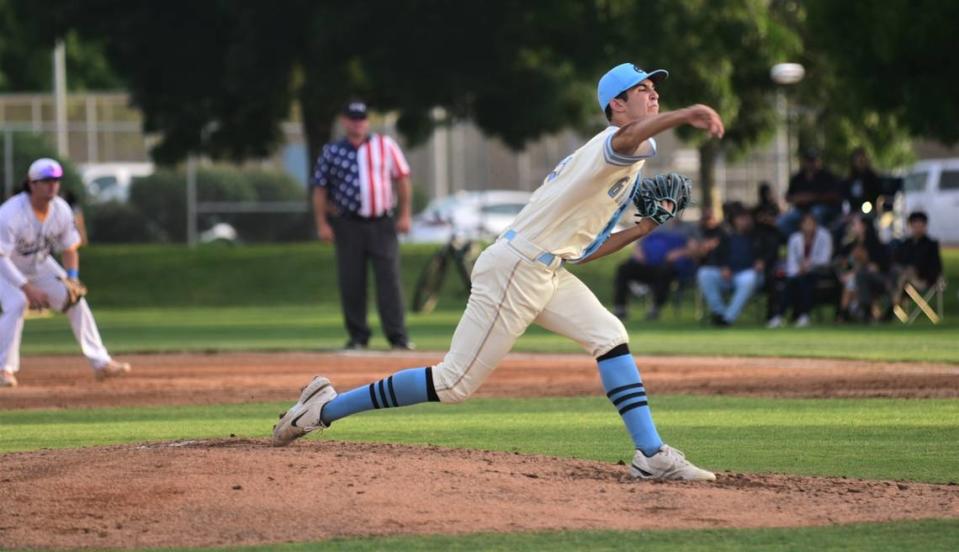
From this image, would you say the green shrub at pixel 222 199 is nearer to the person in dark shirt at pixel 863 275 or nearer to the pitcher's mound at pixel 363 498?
the person in dark shirt at pixel 863 275

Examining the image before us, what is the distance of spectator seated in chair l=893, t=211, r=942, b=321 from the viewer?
74.0 ft

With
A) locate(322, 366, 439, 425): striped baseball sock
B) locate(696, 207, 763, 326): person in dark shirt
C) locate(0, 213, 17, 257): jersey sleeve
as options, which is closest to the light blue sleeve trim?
locate(322, 366, 439, 425): striped baseball sock

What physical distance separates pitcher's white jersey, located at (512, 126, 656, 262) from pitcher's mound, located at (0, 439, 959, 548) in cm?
113

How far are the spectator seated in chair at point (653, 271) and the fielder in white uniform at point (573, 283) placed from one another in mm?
16936

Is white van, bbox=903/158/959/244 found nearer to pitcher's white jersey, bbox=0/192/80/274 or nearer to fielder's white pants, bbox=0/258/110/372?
fielder's white pants, bbox=0/258/110/372

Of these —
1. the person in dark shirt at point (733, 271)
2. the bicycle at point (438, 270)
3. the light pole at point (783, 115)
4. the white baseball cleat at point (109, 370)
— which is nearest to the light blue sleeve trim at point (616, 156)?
the white baseball cleat at point (109, 370)

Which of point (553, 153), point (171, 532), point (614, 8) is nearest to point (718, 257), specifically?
point (614, 8)

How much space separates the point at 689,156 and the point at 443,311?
832 inches

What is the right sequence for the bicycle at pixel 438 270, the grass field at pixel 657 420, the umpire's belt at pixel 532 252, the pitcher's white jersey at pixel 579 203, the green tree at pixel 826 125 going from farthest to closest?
the green tree at pixel 826 125 → the bicycle at pixel 438 270 → the umpire's belt at pixel 532 252 → the pitcher's white jersey at pixel 579 203 → the grass field at pixel 657 420

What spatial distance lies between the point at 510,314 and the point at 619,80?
1.22 m

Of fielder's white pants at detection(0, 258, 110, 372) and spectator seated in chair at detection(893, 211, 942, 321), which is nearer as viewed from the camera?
fielder's white pants at detection(0, 258, 110, 372)

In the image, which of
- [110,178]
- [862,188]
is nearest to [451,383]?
[862,188]

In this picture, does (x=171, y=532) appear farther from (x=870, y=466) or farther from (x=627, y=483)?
(x=870, y=466)

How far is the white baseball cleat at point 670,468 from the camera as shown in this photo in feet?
27.0
